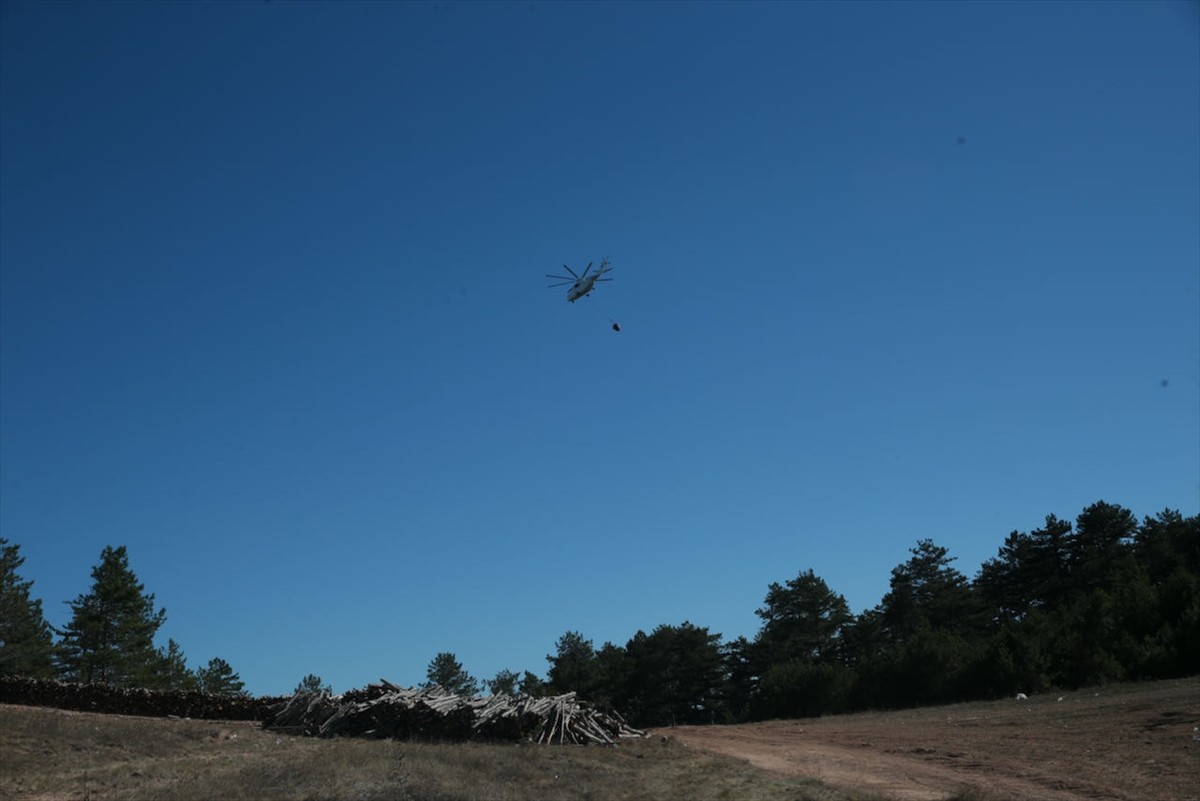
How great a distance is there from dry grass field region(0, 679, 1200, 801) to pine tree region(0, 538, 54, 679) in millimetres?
35848

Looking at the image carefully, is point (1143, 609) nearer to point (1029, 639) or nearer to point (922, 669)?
point (1029, 639)

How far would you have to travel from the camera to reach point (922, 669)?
38.3 metres

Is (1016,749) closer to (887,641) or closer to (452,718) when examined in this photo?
(452,718)

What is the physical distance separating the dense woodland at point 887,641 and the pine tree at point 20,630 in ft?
0.40

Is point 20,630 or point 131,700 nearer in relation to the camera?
point 131,700

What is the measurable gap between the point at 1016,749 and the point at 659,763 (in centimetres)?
822

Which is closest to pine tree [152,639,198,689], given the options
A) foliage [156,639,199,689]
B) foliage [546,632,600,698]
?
foliage [156,639,199,689]

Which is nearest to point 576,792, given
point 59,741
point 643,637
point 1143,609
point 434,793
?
point 434,793

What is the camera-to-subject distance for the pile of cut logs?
23.3 meters

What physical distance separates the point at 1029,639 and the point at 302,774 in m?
29.4

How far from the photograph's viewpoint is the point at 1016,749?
20.0 metres

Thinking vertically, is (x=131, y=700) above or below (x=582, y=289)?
below

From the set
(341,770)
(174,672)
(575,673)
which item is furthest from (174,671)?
(341,770)

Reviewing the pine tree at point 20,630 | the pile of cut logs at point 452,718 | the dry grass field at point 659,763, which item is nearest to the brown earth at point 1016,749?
the dry grass field at point 659,763
